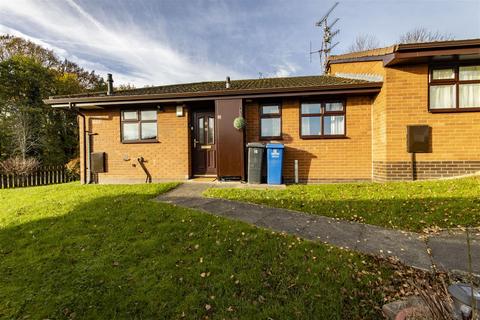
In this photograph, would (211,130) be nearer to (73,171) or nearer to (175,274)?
(175,274)

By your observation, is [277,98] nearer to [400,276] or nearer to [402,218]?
[402,218]

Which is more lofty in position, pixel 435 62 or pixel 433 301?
pixel 435 62

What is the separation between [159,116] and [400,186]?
791cm

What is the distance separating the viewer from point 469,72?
6855mm

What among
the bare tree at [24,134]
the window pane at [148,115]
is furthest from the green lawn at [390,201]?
the bare tree at [24,134]

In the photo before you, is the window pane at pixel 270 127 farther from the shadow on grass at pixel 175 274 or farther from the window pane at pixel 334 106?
the shadow on grass at pixel 175 274

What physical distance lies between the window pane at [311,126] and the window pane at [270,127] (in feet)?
2.89

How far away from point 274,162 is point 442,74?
5.48 m

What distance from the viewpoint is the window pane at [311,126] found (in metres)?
8.10

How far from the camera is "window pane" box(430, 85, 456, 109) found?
6891 millimetres

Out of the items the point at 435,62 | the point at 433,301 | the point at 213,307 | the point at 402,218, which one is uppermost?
the point at 435,62

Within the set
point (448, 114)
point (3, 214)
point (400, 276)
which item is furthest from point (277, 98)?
point (3, 214)

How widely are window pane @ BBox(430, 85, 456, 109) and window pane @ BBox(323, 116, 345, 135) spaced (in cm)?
244

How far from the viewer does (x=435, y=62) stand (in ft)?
22.6
